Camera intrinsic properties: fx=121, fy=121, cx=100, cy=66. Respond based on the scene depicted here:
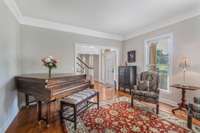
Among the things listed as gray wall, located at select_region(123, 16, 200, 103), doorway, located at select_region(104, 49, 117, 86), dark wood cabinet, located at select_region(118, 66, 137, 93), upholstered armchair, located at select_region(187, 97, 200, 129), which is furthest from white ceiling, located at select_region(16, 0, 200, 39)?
doorway, located at select_region(104, 49, 117, 86)

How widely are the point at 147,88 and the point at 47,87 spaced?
9.45ft

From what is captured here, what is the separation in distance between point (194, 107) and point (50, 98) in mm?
2786

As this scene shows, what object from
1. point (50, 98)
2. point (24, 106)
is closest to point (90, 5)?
point (50, 98)

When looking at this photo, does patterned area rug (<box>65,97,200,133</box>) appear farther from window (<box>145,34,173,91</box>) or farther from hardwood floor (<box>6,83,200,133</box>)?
window (<box>145,34,173,91</box>)

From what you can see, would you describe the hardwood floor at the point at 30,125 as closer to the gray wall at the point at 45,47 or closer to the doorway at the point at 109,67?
the gray wall at the point at 45,47

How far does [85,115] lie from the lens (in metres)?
3.02

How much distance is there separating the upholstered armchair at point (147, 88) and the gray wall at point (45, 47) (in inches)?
98.4

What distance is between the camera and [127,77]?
5.45 meters

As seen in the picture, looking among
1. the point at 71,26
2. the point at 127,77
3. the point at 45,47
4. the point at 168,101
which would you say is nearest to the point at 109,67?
the point at 127,77

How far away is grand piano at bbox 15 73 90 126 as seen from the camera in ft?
7.55

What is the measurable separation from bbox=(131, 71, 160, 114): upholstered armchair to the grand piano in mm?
1731

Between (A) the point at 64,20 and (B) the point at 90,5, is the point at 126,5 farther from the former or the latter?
(A) the point at 64,20

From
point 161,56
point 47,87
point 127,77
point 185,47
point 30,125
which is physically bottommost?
point 30,125

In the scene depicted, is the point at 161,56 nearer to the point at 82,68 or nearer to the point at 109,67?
the point at 109,67
